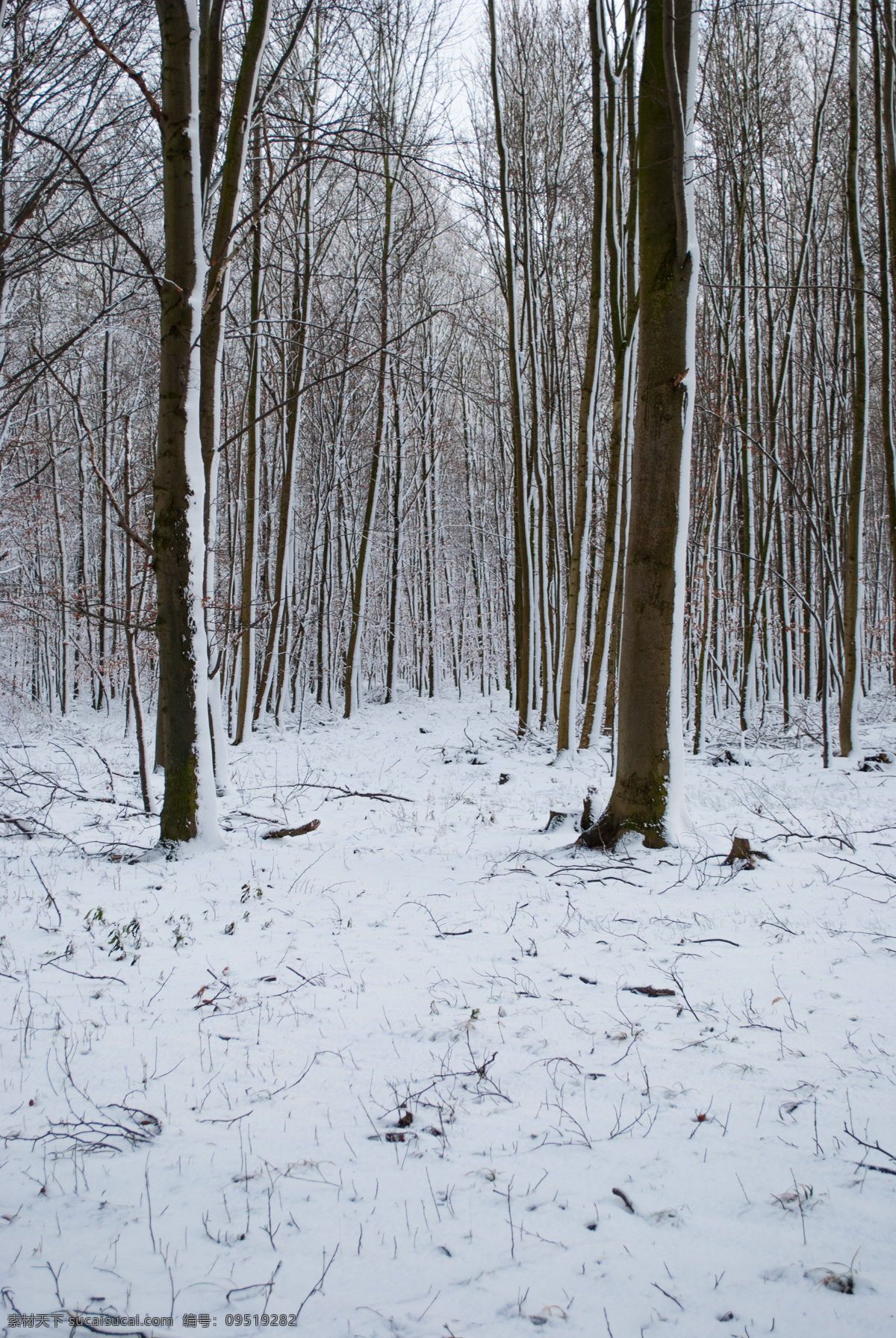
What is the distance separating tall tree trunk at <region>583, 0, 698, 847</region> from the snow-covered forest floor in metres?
0.49

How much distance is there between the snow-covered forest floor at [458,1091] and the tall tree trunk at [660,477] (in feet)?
1.61

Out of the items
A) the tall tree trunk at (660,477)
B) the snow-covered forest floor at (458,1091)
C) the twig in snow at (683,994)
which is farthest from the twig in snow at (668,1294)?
the tall tree trunk at (660,477)

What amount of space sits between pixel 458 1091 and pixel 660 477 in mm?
3778

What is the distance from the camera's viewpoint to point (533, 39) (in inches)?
466

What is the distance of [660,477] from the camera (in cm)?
458

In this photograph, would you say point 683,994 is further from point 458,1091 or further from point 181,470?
point 181,470

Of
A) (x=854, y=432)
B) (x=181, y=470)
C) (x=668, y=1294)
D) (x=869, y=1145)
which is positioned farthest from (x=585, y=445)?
(x=668, y=1294)

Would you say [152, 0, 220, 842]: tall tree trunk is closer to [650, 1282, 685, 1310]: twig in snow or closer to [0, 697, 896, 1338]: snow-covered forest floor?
[0, 697, 896, 1338]: snow-covered forest floor

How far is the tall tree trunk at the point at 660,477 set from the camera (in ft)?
14.8

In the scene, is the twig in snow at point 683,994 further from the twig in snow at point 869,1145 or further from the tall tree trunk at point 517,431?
the tall tree trunk at point 517,431

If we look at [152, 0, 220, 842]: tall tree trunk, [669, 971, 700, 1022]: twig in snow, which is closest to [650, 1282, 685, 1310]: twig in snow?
[669, 971, 700, 1022]: twig in snow

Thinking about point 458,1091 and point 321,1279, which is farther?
point 458,1091

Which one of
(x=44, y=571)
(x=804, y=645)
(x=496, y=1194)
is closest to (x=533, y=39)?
(x=804, y=645)

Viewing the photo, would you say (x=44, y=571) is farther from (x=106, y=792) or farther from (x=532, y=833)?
(x=532, y=833)
